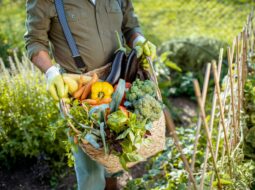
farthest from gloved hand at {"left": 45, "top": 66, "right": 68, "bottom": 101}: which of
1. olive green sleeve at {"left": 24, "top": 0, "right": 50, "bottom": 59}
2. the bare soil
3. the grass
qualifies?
the grass

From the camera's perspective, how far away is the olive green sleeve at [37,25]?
6.15 ft

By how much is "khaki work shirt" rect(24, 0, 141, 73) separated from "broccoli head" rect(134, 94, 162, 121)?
1.47 ft

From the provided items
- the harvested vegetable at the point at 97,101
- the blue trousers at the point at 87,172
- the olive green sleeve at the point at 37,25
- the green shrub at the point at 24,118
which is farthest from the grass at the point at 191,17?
the harvested vegetable at the point at 97,101

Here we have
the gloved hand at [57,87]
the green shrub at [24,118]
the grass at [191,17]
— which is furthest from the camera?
the grass at [191,17]

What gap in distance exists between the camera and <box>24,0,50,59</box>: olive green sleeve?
6.15ft

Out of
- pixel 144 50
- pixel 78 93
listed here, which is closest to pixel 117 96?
pixel 78 93

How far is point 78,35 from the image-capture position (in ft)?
6.44

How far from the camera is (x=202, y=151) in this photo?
2.74 m

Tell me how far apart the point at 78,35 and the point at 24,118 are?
0.95 m

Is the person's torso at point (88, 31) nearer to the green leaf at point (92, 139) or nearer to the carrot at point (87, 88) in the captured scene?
the carrot at point (87, 88)

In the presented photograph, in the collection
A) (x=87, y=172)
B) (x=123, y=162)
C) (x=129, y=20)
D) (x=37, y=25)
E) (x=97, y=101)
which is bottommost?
(x=87, y=172)

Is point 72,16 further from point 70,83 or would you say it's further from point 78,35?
point 70,83

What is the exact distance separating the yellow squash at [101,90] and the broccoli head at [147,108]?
7.2 inches

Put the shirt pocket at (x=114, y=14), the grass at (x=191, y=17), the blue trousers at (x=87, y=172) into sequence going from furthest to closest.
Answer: the grass at (x=191, y=17), the blue trousers at (x=87, y=172), the shirt pocket at (x=114, y=14)
